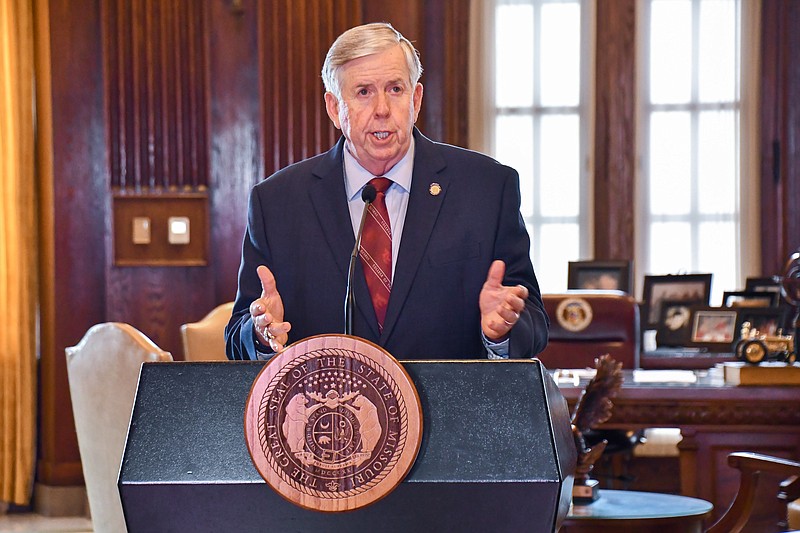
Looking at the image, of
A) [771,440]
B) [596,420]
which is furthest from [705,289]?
[596,420]

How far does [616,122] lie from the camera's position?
252 inches

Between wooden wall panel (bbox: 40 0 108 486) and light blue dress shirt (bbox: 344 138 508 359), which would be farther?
wooden wall panel (bbox: 40 0 108 486)

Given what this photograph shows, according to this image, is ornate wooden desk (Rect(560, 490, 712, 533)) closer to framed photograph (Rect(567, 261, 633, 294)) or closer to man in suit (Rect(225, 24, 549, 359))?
man in suit (Rect(225, 24, 549, 359))

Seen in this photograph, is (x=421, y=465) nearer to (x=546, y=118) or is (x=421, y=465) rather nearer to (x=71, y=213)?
(x=71, y=213)

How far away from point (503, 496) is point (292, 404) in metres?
0.25

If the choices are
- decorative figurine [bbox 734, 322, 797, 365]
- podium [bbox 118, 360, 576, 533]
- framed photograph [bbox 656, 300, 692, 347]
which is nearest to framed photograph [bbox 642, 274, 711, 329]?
framed photograph [bbox 656, 300, 692, 347]

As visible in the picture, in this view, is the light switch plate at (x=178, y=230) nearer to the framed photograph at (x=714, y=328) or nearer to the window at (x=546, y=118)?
the window at (x=546, y=118)

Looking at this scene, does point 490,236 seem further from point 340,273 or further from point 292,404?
point 292,404

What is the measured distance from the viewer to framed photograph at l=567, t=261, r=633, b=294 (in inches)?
234

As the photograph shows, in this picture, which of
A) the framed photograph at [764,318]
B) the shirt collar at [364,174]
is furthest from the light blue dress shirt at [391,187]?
the framed photograph at [764,318]

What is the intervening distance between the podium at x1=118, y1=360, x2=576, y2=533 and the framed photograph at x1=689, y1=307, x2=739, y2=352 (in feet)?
14.2

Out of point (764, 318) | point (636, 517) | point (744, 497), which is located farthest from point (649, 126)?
point (636, 517)

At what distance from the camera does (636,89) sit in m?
6.40

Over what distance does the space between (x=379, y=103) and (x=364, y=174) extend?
5.8 inches
